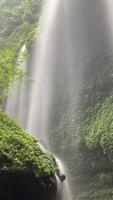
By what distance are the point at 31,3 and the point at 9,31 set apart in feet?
8.80

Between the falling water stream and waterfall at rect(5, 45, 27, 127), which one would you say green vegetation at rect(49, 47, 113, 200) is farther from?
waterfall at rect(5, 45, 27, 127)

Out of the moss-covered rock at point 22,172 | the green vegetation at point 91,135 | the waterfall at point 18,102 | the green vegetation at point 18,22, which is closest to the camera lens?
the moss-covered rock at point 22,172

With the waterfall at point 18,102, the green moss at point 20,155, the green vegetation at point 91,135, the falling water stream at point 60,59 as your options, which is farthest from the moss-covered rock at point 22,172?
the waterfall at point 18,102

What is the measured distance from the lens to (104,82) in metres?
19.0

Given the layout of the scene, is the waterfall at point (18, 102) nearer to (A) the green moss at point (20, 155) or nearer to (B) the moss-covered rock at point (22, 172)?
(A) the green moss at point (20, 155)

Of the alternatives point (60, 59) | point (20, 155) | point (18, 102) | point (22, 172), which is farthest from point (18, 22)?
point (22, 172)

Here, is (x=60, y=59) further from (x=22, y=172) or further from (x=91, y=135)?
(x=22, y=172)

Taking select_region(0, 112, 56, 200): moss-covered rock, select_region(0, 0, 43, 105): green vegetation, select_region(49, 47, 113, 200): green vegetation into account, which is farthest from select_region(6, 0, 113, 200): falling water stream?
select_region(0, 112, 56, 200): moss-covered rock

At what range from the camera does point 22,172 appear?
22.1 feet

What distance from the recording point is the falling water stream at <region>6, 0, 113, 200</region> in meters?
20.8

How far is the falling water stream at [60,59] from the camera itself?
2077cm

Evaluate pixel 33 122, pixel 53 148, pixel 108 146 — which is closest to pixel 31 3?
pixel 33 122

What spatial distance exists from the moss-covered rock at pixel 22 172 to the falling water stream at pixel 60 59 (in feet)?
40.6

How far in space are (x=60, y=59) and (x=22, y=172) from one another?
16.1 metres
